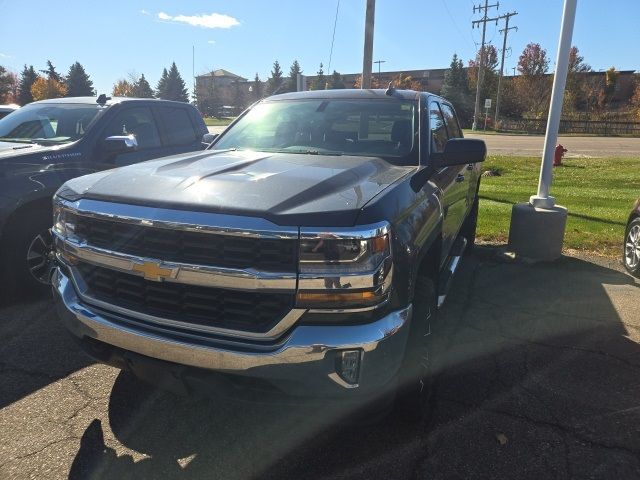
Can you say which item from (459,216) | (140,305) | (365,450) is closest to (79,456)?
(140,305)

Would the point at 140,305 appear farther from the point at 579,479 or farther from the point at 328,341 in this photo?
the point at 579,479

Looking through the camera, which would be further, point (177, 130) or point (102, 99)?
point (177, 130)

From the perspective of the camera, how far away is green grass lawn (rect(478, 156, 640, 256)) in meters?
7.22

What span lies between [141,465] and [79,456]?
13.4 inches

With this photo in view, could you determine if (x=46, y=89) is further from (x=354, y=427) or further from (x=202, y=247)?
(x=354, y=427)

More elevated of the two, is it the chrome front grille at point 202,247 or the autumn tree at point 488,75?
the autumn tree at point 488,75

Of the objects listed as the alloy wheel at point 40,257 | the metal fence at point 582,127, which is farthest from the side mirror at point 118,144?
the metal fence at point 582,127

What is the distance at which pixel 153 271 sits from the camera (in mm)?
2285

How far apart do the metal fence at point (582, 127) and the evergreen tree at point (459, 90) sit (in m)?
5.68

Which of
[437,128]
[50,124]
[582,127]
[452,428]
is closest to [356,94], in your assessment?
[437,128]

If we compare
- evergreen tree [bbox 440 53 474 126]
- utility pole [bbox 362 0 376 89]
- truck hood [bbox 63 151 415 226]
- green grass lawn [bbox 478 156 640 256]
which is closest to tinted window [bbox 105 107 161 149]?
truck hood [bbox 63 151 415 226]

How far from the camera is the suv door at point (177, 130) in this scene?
603 cm

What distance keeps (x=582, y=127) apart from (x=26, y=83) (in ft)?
218

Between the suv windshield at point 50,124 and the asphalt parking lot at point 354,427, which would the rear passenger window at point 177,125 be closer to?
the suv windshield at point 50,124
